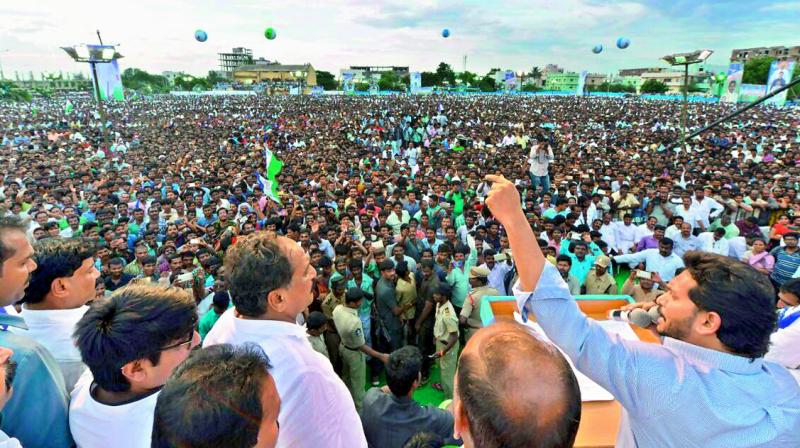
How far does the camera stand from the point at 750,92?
29.2 m

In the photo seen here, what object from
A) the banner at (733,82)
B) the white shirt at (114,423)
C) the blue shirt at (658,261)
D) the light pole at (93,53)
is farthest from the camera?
the banner at (733,82)

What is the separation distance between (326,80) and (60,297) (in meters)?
63.2

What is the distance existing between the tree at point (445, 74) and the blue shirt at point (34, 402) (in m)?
57.5

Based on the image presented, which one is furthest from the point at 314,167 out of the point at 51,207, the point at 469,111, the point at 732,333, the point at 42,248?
the point at 469,111

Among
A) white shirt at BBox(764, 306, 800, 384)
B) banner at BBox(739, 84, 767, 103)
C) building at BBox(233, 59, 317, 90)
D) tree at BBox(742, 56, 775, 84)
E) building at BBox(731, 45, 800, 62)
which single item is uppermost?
building at BBox(731, 45, 800, 62)

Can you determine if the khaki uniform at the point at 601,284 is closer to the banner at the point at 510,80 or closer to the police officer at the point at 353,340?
the police officer at the point at 353,340

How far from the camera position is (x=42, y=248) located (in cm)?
209

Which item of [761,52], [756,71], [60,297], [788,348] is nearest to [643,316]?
[788,348]

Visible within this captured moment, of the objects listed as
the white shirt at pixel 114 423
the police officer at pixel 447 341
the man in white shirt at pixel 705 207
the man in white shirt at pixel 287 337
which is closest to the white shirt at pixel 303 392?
the man in white shirt at pixel 287 337

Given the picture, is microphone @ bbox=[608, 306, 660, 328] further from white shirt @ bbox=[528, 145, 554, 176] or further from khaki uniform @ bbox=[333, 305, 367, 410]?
white shirt @ bbox=[528, 145, 554, 176]

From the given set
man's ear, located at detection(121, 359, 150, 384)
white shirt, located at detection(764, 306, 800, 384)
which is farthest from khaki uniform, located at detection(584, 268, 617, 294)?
man's ear, located at detection(121, 359, 150, 384)

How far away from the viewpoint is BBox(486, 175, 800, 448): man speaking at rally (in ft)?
3.70

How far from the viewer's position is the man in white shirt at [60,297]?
182 centimetres

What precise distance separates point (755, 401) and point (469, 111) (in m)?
26.0
